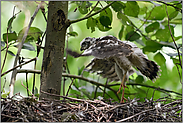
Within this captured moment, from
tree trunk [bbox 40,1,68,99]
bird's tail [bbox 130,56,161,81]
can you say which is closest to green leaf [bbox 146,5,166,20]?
bird's tail [bbox 130,56,161,81]

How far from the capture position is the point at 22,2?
3.25 ft

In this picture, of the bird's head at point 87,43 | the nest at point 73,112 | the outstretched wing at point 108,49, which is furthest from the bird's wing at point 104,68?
the nest at point 73,112

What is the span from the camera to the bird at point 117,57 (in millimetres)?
1326

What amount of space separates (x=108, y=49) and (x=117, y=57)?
0.25 m

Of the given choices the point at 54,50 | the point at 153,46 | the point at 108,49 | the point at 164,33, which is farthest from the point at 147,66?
the point at 54,50

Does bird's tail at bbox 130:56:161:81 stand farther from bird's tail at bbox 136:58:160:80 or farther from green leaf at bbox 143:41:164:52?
green leaf at bbox 143:41:164:52

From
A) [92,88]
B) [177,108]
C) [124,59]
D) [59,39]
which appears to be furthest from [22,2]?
[92,88]

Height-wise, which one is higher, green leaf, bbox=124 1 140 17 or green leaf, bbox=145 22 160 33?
green leaf, bbox=124 1 140 17

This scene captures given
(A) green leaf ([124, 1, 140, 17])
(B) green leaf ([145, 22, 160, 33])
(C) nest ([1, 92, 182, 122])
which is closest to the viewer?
(C) nest ([1, 92, 182, 122])

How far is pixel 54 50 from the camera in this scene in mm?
1250

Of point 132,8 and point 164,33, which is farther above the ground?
point 132,8

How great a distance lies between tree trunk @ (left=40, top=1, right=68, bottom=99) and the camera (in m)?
1.23

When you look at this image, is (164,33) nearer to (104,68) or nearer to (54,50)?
(104,68)

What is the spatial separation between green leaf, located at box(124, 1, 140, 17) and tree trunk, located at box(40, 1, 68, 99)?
461 mm
